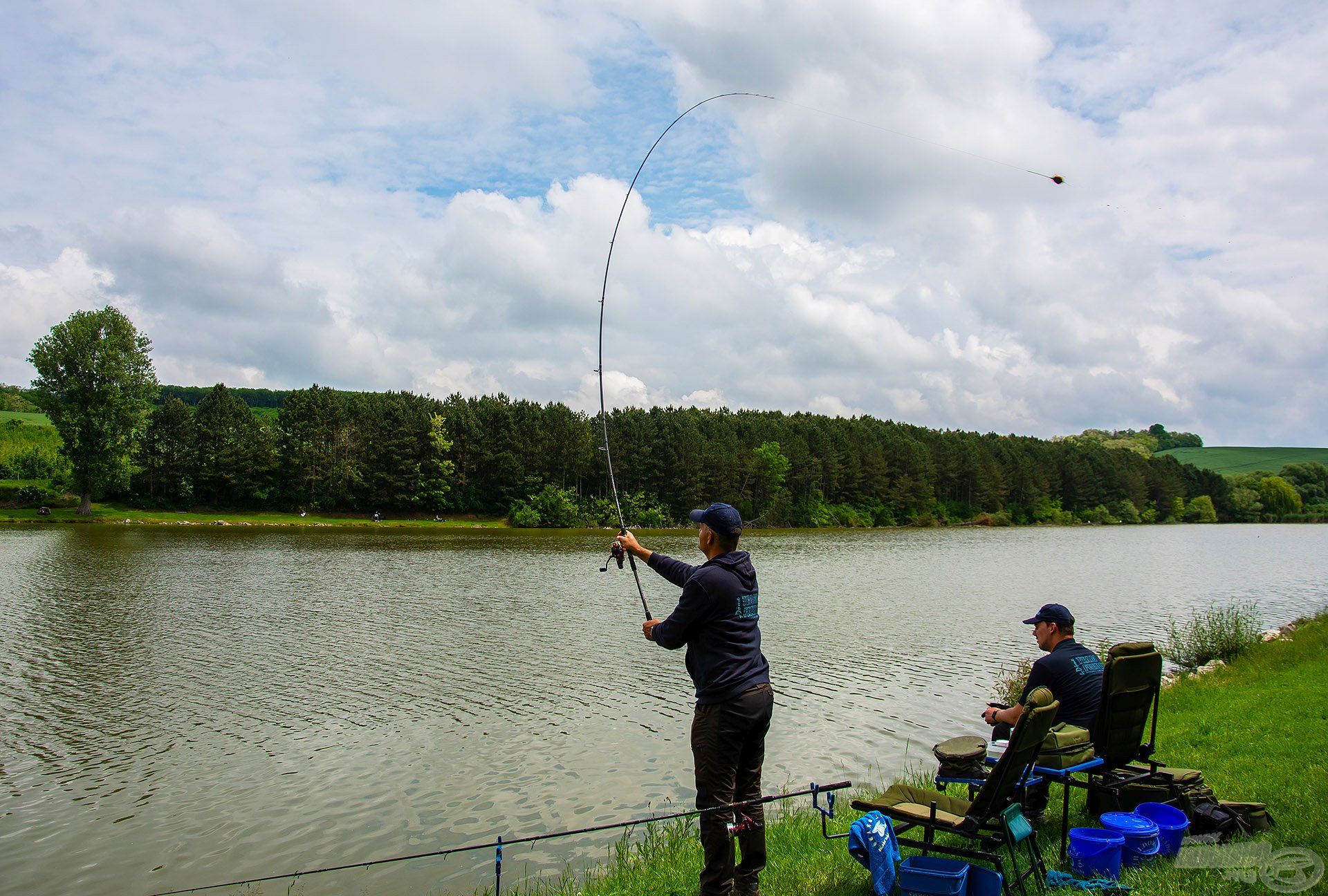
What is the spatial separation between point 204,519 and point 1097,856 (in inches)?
2758

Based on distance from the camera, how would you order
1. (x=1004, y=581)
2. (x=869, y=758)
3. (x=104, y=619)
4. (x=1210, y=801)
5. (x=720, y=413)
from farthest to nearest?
(x=720, y=413) → (x=1004, y=581) → (x=104, y=619) → (x=869, y=758) → (x=1210, y=801)

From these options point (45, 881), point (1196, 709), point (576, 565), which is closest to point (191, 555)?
point (576, 565)

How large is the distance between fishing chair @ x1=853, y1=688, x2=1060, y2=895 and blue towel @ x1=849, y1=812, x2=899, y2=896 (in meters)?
0.13

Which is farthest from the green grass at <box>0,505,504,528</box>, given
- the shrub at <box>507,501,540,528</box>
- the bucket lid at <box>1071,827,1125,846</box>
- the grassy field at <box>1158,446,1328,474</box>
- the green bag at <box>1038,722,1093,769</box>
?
the grassy field at <box>1158,446,1328,474</box>

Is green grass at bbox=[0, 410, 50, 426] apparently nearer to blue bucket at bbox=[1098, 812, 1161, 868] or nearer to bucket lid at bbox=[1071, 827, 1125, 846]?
bucket lid at bbox=[1071, 827, 1125, 846]

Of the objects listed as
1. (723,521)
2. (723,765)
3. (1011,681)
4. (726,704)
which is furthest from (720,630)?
(1011,681)

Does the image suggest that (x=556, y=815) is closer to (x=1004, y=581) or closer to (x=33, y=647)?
(x=33, y=647)

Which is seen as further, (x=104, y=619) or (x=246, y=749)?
Result: (x=104, y=619)

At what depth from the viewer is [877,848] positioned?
16.0 feet

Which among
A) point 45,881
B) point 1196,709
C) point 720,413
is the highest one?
point 720,413

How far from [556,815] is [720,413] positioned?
8915cm

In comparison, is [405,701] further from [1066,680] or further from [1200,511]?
[1200,511]

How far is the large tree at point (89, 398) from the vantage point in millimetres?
59656

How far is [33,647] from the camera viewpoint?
1658 cm
